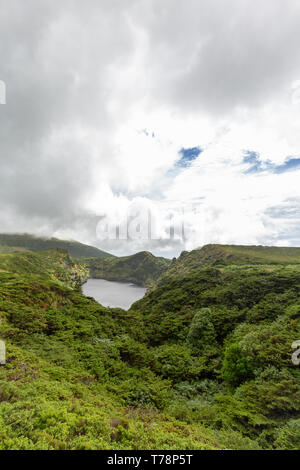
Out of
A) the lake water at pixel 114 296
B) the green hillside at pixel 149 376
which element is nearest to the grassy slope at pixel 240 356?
the green hillside at pixel 149 376

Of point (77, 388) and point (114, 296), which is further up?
point (77, 388)

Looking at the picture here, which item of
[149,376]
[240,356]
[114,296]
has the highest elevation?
[240,356]

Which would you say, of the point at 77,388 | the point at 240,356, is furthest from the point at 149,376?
the point at 77,388

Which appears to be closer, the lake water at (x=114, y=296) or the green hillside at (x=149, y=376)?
the green hillside at (x=149, y=376)

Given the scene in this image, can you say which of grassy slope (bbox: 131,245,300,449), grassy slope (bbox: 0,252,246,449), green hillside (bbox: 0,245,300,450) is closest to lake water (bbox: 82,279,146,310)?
grassy slope (bbox: 131,245,300,449)

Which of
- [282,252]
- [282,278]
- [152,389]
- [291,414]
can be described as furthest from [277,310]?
[282,252]

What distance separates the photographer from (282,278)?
33.1 m

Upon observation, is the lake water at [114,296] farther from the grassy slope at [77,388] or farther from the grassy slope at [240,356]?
the grassy slope at [77,388]

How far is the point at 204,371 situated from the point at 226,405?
712 centimetres

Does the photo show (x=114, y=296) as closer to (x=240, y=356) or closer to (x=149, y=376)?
(x=149, y=376)

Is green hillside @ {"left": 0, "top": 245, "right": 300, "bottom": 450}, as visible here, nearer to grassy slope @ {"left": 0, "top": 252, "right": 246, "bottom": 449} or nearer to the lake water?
grassy slope @ {"left": 0, "top": 252, "right": 246, "bottom": 449}

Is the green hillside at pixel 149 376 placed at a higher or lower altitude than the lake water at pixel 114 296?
higher
